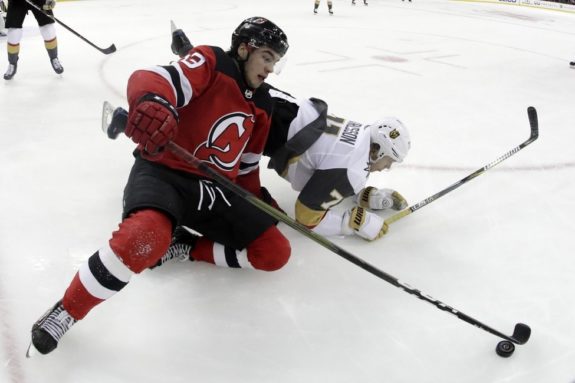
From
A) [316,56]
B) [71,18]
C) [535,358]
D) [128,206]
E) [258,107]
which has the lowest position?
[71,18]

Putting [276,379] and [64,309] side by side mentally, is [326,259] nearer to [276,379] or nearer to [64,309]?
[276,379]

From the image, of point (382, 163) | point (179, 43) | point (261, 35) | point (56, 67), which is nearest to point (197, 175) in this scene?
point (261, 35)

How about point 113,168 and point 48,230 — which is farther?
point 113,168

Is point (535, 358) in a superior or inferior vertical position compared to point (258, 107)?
inferior

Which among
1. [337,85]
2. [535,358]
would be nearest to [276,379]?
[535,358]

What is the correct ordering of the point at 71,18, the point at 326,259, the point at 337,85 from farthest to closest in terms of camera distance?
the point at 71,18, the point at 337,85, the point at 326,259

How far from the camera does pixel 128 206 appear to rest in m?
1.18

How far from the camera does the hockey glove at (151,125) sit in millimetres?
→ 1049

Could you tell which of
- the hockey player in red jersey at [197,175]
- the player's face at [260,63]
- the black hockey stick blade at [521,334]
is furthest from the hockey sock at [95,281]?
the black hockey stick blade at [521,334]

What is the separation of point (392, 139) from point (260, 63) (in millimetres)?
495

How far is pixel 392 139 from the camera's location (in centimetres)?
158

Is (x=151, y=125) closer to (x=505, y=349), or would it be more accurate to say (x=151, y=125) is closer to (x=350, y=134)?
(x=350, y=134)

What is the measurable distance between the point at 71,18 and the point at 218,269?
18.0 feet

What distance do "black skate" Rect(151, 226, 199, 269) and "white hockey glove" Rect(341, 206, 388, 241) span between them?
0.48 metres
